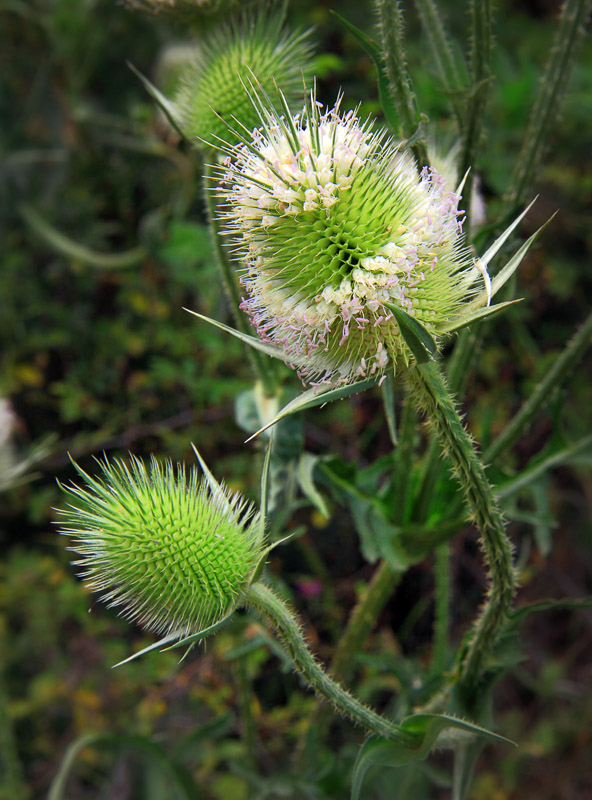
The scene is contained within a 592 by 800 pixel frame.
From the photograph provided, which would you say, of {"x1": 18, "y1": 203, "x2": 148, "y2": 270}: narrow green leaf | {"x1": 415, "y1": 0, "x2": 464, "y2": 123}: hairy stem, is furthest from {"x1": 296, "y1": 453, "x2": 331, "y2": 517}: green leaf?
{"x1": 18, "y1": 203, "x2": 148, "y2": 270}: narrow green leaf

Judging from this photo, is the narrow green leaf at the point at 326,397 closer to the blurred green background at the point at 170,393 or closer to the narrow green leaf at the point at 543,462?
the narrow green leaf at the point at 543,462

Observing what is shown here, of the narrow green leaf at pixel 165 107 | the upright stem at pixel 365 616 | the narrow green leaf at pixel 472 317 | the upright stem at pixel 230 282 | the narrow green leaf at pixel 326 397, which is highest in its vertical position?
the narrow green leaf at pixel 165 107

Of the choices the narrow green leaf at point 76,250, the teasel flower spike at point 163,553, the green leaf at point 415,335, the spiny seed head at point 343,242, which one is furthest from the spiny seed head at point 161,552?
the narrow green leaf at point 76,250

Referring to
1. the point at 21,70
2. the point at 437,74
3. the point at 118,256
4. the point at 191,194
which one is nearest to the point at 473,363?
the point at 437,74

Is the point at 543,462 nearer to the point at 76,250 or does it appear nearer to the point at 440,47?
the point at 440,47

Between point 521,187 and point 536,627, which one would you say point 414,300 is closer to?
point 521,187
